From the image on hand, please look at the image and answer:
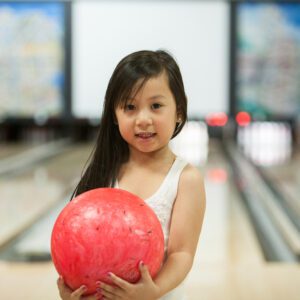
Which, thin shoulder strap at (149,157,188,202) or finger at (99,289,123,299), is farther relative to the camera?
thin shoulder strap at (149,157,188,202)

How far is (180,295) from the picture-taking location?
1240mm

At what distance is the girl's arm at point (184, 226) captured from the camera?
1163 mm

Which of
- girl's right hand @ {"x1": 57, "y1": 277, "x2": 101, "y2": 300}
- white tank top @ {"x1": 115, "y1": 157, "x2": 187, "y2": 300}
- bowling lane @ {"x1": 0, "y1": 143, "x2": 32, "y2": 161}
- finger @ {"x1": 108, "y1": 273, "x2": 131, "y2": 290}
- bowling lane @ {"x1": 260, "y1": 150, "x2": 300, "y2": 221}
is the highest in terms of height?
white tank top @ {"x1": 115, "y1": 157, "x2": 187, "y2": 300}

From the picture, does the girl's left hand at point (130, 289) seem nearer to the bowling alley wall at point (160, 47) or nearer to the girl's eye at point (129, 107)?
the girl's eye at point (129, 107)

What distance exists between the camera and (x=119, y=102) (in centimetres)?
119

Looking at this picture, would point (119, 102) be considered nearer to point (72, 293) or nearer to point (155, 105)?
point (155, 105)

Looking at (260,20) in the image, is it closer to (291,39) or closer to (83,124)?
(291,39)

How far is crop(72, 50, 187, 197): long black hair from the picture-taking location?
117 cm

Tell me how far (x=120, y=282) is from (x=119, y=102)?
35 centimetres

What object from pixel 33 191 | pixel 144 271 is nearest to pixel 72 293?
pixel 144 271

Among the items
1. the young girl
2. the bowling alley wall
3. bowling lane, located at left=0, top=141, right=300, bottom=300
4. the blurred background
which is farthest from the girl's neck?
the bowling alley wall

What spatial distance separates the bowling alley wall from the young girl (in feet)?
18.4

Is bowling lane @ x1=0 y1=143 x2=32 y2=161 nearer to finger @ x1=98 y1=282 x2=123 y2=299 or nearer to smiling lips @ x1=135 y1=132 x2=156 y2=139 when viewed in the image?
smiling lips @ x1=135 y1=132 x2=156 y2=139

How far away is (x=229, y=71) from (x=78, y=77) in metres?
1.76
